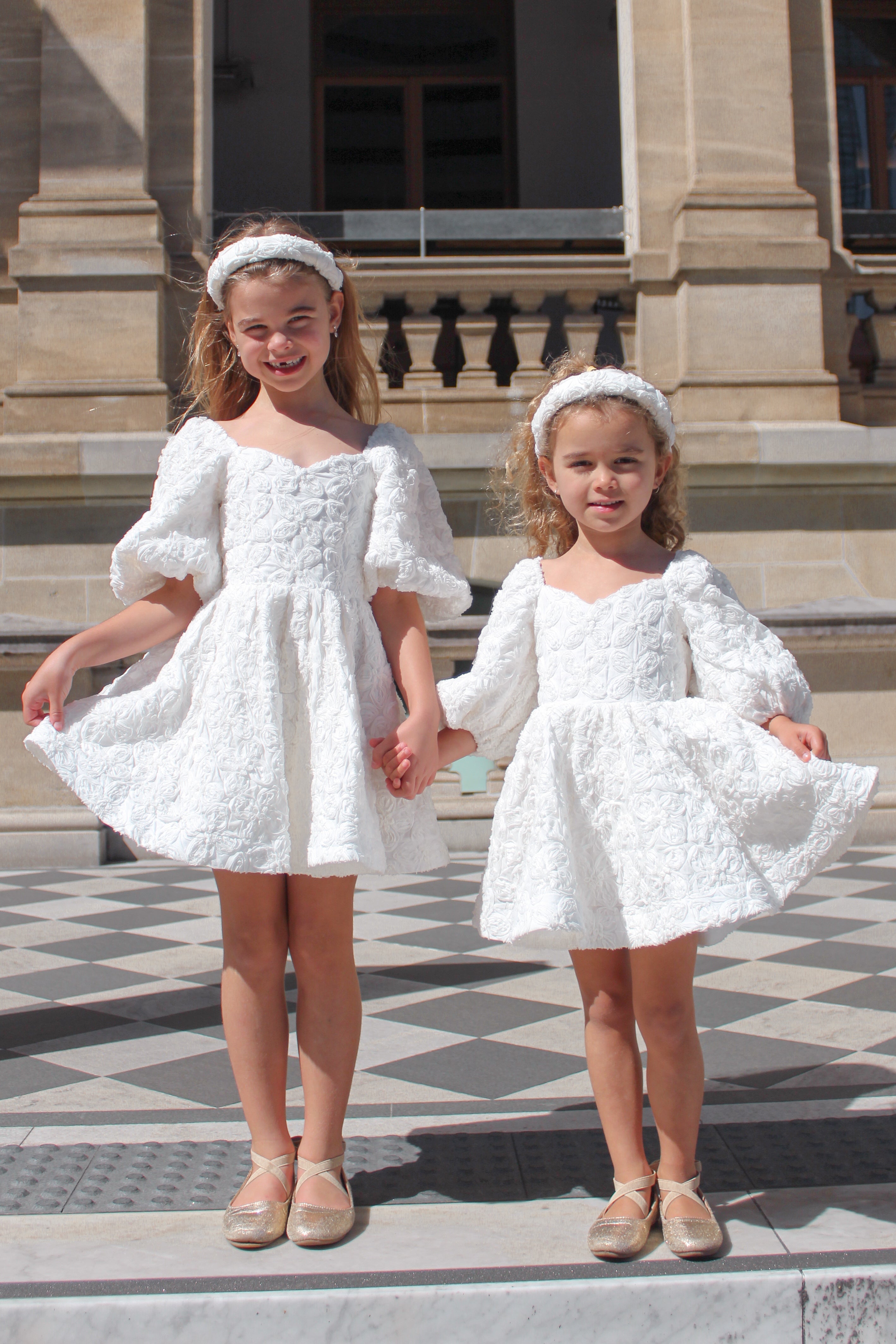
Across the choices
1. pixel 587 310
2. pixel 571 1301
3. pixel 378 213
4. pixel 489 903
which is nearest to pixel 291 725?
pixel 489 903

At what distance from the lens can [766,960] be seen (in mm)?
3939

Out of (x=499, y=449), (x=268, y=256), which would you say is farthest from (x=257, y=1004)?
(x=499, y=449)

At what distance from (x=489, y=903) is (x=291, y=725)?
1.43 ft

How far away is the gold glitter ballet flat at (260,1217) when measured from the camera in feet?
6.11

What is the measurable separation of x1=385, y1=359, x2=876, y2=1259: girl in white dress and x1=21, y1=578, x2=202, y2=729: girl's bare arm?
481 millimetres

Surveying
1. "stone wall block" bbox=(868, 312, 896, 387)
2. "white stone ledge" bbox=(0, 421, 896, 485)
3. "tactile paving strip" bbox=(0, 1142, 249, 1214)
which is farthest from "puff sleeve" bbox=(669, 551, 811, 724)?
"stone wall block" bbox=(868, 312, 896, 387)

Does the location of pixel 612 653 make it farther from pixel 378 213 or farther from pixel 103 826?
pixel 378 213

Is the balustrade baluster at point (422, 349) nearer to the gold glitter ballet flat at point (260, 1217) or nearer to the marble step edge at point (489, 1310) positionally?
the gold glitter ballet flat at point (260, 1217)

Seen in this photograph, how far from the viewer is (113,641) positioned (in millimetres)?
2082

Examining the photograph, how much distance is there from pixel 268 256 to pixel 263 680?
29.0 inches

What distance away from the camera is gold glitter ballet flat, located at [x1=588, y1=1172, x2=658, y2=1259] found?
1791 mm

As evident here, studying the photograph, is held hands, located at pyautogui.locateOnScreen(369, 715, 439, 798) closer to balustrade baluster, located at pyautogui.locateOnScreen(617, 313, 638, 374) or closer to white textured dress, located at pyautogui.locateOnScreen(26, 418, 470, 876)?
white textured dress, located at pyautogui.locateOnScreen(26, 418, 470, 876)

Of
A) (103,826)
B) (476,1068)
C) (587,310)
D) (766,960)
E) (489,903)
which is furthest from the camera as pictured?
(587,310)

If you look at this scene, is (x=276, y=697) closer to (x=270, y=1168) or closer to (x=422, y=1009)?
(x=270, y=1168)
